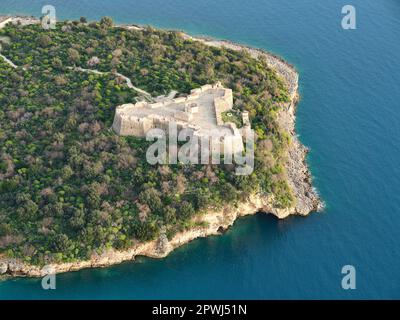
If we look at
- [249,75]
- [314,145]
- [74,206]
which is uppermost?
[249,75]

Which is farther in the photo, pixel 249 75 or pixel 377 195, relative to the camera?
pixel 249 75

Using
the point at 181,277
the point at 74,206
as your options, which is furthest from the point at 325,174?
the point at 74,206

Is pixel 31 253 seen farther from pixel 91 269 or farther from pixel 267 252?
pixel 267 252

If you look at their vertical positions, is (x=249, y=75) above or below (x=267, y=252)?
above

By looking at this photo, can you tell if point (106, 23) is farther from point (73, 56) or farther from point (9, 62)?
point (9, 62)
